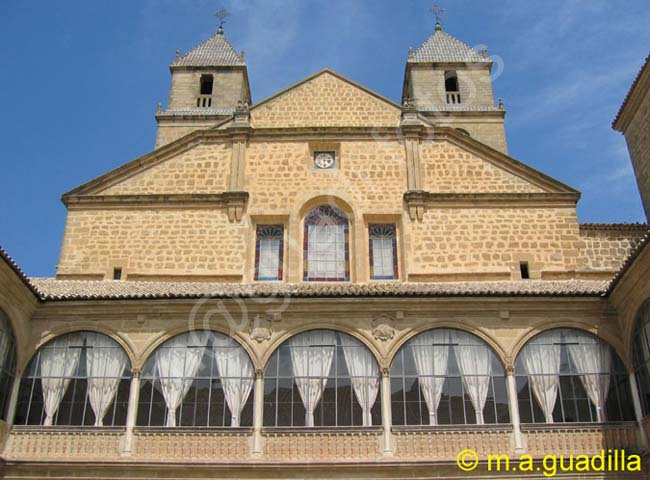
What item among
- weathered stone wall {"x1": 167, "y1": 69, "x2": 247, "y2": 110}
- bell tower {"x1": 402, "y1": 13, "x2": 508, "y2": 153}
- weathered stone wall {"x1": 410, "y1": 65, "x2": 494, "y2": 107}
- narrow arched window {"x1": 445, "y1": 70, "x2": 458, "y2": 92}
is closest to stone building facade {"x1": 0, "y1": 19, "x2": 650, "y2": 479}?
bell tower {"x1": 402, "y1": 13, "x2": 508, "y2": 153}

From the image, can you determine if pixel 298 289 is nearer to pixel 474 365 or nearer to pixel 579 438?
pixel 474 365

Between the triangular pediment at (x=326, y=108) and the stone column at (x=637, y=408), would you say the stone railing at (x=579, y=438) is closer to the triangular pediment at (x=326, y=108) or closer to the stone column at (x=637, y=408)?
the stone column at (x=637, y=408)

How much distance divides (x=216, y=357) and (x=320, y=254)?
4767 millimetres

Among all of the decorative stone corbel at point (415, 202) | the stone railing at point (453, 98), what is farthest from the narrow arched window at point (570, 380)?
the stone railing at point (453, 98)

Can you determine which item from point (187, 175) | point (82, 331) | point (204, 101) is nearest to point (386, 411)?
point (82, 331)

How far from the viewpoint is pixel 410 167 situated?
20656 mm

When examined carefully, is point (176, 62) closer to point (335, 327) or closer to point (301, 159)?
point (301, 159)

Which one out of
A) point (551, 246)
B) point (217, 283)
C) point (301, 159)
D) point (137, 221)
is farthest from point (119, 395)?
point (551, 246)

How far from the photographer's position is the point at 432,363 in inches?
642

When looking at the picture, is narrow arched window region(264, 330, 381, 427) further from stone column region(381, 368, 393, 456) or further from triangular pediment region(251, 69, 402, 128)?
triangular pediment region(251, 69, 402, 128)

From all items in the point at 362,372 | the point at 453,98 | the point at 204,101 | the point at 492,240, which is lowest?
the point at 362,372

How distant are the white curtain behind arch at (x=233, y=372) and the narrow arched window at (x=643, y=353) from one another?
849 centimetres

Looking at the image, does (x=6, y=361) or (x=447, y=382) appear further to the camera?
(x=447, y=382)

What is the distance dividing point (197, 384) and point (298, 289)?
3.21 metres
